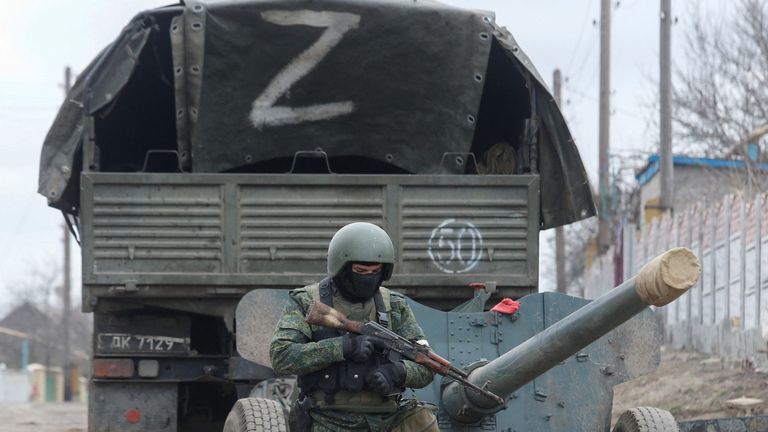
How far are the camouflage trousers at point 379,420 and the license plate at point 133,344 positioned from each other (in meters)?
3.46

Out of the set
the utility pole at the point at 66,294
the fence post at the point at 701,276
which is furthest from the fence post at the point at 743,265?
the utility pole at the point at 66,294

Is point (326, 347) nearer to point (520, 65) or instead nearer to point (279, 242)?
point (279, 242)

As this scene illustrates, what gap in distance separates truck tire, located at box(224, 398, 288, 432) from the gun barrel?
94 cm

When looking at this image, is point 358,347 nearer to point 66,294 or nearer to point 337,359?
point 337,359

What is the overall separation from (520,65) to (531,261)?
121 centimetres

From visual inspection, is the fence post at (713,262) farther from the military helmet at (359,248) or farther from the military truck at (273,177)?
the military helmet at (359,248)

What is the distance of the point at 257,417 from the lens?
24.0 ft

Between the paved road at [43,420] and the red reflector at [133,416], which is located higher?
the red reflector at [133,416]

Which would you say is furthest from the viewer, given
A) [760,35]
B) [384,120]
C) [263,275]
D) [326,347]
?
[760,35]

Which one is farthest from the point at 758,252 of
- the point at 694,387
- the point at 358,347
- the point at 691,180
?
the point at 691,180

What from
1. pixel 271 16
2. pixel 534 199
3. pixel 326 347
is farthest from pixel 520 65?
pixel 326 347

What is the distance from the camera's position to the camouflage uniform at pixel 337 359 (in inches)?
254

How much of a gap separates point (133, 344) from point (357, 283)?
12.4 feet

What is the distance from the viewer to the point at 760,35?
94.3 feet
